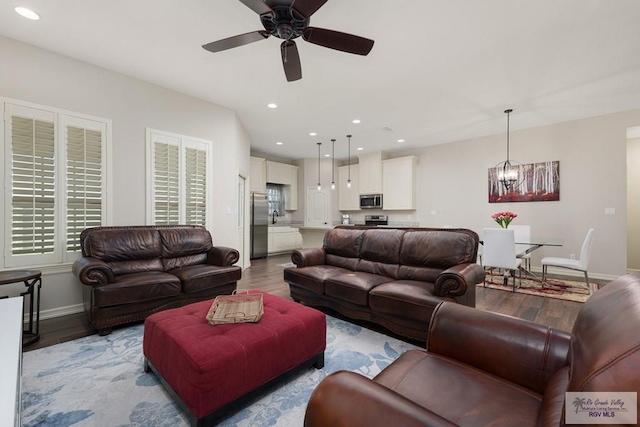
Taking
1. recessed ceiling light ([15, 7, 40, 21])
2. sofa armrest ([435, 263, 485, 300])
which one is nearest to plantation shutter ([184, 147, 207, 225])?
recessed ceiling light ([15, 7, 40, 21])

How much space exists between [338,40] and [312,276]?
2288 millimetres

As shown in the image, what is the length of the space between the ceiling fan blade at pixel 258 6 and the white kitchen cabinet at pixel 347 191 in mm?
5866

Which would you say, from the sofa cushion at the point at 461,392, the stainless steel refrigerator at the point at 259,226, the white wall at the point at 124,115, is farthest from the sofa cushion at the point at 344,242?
the stainless steel refrigerator at the point at 259,226

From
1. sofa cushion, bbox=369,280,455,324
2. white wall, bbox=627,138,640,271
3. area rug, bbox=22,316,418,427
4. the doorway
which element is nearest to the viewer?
area rug, bbox=22,316,418,427

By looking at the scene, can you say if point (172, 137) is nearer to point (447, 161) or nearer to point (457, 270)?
point (457, 270)

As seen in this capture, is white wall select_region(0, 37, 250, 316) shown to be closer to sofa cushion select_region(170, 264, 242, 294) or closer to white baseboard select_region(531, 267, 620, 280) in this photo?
sofa cushion select_region(170, 264, 242, 294)

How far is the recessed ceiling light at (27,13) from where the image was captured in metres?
2.26

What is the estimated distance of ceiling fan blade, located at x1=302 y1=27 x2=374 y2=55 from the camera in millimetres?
2025

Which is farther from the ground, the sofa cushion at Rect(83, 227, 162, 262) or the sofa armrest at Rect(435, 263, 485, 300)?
the sofa cushion at Rect(83, 227, 162, 262)

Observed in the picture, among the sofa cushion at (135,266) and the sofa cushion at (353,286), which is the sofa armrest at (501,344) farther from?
the sofa cushion at (135,266)

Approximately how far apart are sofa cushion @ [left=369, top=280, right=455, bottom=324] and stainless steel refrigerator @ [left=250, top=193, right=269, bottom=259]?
4478 millimetres

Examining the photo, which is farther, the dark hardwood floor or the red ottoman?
the dark hardwood floor

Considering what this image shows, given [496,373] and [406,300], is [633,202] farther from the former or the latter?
[496,373]

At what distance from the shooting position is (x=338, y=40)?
210 cm
